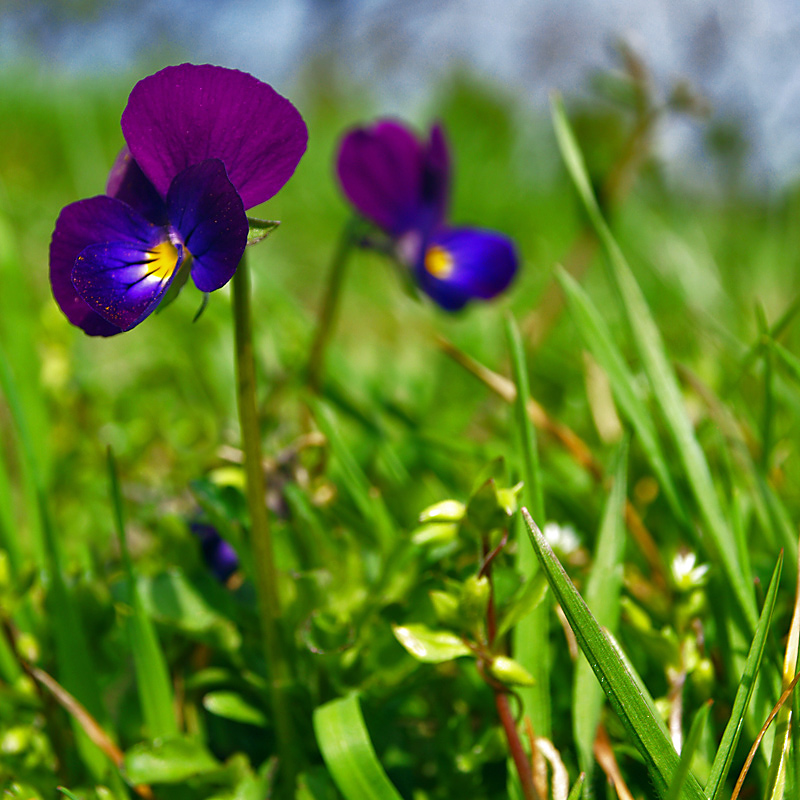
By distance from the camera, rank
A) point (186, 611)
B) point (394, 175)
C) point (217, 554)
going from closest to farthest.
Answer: point (186, 611) < point (217, 554) < point (394, 175)

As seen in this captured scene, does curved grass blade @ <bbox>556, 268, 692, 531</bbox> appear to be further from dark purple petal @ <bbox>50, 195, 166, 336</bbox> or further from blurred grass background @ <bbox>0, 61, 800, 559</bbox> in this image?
dark purple petal @ <bbox>50, 195, 166, 336</bbox>

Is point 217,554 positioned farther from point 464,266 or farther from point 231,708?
point 464,266

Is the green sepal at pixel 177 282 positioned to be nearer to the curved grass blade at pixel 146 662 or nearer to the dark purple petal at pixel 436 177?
the curved grass blade at pixel 146 662

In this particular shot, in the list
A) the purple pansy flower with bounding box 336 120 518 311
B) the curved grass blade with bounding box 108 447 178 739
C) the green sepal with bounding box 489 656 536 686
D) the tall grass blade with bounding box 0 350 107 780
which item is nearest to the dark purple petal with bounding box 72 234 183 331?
the curved grass blade with bounding box 108 447 178 739

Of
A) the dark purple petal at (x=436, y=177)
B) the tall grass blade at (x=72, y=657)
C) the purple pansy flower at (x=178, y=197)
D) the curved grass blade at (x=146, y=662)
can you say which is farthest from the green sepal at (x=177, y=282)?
the dark purple petal at (x=436, y=177)

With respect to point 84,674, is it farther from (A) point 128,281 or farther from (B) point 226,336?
(B) point 226,336

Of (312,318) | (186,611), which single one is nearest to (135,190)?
(186,611)

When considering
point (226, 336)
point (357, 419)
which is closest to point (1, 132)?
point (226, 336)
